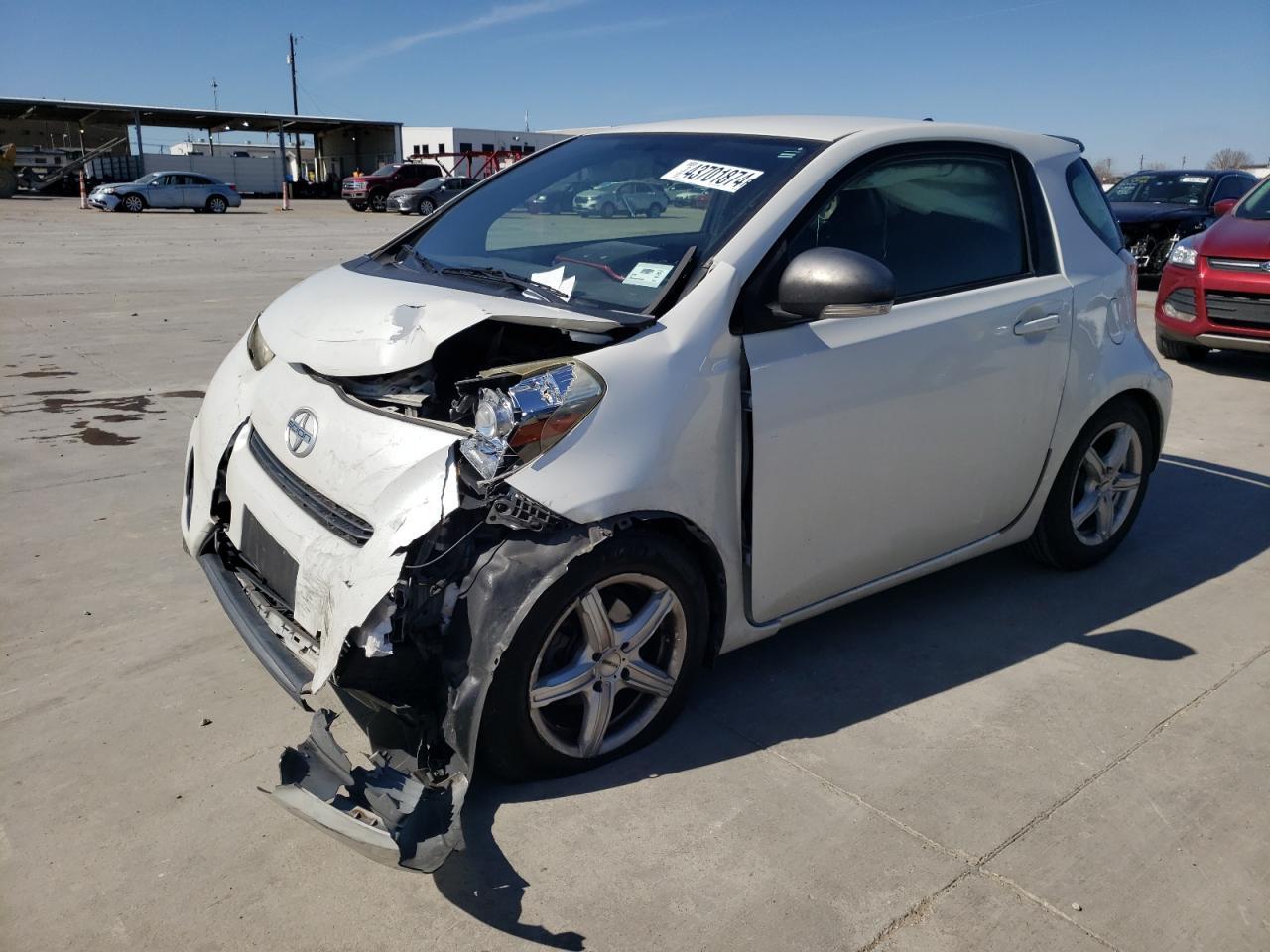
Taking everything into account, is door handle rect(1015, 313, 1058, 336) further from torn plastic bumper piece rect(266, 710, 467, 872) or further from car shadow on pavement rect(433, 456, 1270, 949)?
torn plastic bumper piece rect(266, 710, 467, 872)

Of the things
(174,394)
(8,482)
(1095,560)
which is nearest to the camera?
(1095,560)

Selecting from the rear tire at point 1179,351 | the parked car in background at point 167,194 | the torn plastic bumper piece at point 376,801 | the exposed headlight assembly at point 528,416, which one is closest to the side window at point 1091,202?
the exposed headlight assembly at point 528,416

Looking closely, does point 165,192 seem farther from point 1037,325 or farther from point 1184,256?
point 1037,325

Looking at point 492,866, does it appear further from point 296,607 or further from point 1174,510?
point 1174,510

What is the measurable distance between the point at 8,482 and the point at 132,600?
5.63 ft

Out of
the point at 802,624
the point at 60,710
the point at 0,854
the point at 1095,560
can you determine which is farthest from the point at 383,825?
the point at 1095,560

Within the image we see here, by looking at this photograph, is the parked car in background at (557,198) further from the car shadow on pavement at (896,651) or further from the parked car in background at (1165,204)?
the parked car in background at (1165,204)

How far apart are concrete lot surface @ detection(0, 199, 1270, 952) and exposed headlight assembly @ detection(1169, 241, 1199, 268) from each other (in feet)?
14.9

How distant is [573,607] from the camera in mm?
2631

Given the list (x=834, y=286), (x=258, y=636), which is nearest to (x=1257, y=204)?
(x=834, y=286)

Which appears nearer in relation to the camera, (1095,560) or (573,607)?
(573,607)

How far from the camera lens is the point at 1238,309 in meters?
7.96

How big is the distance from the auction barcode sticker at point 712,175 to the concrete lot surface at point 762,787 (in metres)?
1.56

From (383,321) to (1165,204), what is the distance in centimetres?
1364
